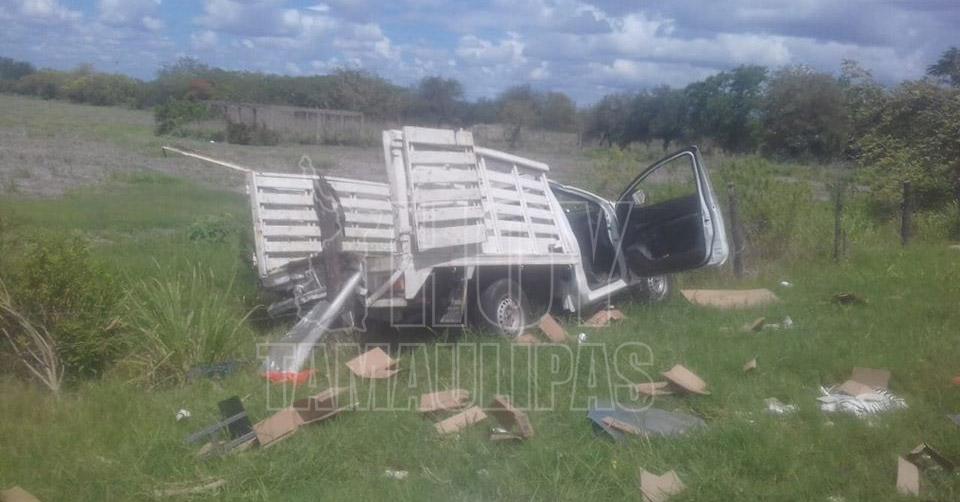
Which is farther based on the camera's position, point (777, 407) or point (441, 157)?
point (441, 157)

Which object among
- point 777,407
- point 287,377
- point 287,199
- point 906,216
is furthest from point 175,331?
point 906,216

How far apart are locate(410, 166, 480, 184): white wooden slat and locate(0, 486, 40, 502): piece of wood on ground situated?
3.66 m

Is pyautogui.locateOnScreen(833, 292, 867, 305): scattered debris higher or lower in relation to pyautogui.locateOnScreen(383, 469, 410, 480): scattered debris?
higher

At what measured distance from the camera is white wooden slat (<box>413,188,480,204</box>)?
24.3 ft

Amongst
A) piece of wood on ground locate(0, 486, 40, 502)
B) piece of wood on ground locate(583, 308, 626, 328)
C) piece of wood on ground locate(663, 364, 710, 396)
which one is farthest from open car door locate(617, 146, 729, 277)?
piece of wood on ground locate(0, 486, 40, 502)

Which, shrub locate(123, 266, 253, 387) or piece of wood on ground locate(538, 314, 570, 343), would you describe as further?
piece of wood on ground locate(538, 314, 570, 343)

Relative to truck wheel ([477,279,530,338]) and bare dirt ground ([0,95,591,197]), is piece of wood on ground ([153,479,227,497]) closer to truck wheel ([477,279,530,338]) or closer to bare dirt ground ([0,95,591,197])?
truck wheel ([477,279,530,338])

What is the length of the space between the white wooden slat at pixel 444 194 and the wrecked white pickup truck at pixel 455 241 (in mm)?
11

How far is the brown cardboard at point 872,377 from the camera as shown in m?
6.86

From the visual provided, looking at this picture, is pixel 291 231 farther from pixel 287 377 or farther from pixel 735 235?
pixel 735 235

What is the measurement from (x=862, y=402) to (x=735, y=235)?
6.13 meters

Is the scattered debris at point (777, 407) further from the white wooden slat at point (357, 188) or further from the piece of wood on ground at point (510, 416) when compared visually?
the white wooden slat at point (357, 188)

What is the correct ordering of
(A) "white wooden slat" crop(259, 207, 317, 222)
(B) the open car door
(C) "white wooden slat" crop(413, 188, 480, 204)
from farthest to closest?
(B) the open car door → (A) "white wooden slat" crop(259, 207, 317, 222) → (C) "white wooden slat" crop(413, 188, 480, 204)

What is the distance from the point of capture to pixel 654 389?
675cm
